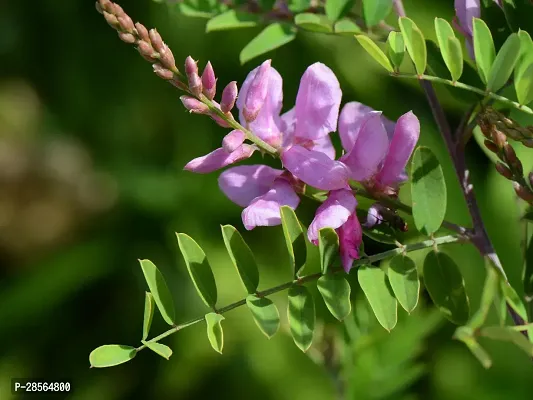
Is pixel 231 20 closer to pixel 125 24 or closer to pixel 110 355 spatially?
pixel 125 24

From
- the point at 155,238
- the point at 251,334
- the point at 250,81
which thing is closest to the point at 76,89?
the point at 155,238

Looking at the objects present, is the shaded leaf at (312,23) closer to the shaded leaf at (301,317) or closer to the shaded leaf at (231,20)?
the shaded leaf at (231,20)

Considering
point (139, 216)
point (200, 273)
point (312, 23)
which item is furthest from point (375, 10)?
point (139, 216)

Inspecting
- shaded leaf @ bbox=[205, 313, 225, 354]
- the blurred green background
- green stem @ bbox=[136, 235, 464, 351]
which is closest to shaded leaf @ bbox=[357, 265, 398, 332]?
green stem @ bbox=[136, 235, 464, 351]

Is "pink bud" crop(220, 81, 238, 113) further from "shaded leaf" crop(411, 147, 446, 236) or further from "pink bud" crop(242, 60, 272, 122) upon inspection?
"shaded leaf" crop(411, 147, 446, 236)

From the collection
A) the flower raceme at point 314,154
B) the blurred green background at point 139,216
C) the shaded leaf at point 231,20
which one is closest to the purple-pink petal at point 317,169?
the flower raceme at point 314,154

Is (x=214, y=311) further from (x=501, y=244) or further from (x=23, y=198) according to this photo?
(x=23, y=198)
